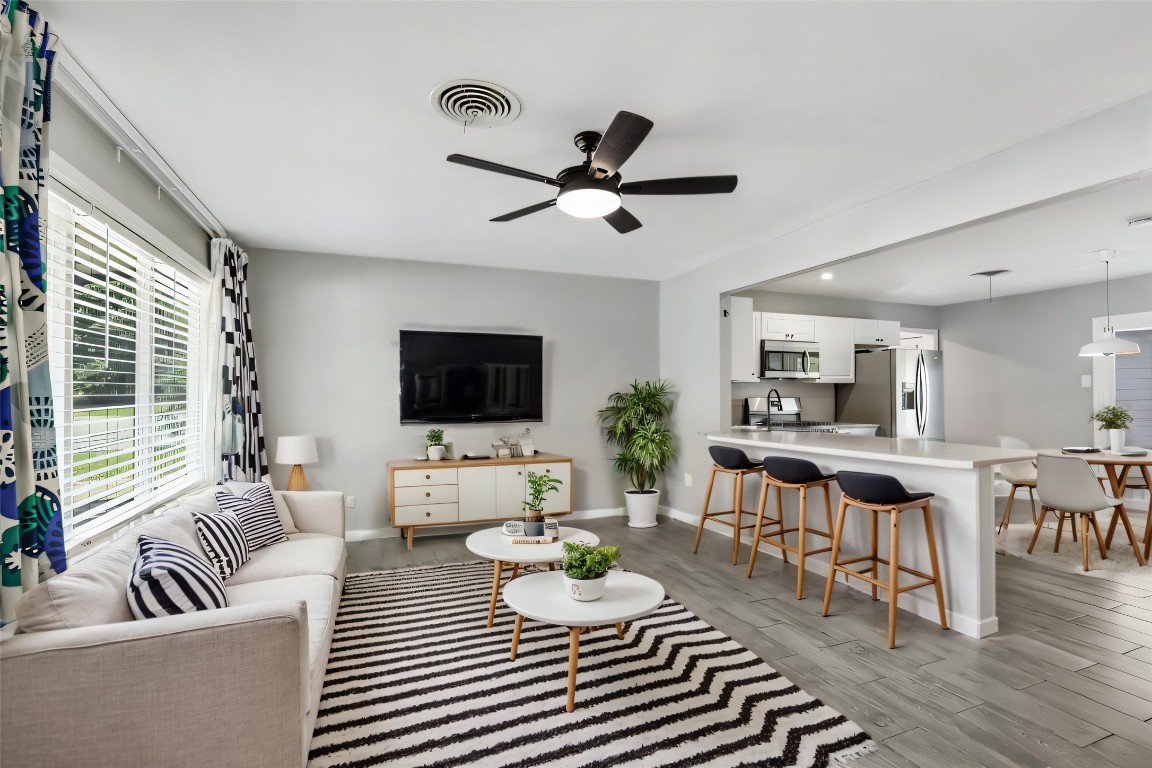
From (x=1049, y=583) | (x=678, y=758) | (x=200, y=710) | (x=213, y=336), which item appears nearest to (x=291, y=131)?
(x=213, y=336)

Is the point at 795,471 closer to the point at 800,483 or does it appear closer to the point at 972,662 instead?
the point at 800,483

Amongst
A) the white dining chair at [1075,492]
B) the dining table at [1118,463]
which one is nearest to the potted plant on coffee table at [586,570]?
the white dining chair at [1075,492]

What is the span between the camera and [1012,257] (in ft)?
16.6

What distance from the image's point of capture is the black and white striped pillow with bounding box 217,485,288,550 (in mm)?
3066

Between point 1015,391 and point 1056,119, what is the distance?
555 cm

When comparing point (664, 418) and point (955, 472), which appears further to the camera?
point (664, 418)

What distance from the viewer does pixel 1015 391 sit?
22.6 feet

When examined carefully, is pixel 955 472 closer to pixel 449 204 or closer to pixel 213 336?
pixel 449 204

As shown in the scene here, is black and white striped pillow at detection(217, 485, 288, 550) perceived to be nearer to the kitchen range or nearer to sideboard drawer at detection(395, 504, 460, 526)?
sideboard drawer at detection(395, 504, 460, 526)

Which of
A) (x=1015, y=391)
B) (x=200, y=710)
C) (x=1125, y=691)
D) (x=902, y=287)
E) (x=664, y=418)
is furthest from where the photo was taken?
(x=1015, y=391)

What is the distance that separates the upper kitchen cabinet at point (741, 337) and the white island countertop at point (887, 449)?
3.22ft

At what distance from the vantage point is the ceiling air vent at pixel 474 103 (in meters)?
2.28

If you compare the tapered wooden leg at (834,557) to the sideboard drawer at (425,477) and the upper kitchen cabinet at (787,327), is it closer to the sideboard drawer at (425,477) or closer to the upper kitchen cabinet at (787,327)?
the sideboard drawer at (425,477)

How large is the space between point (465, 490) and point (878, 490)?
3.16 metres
